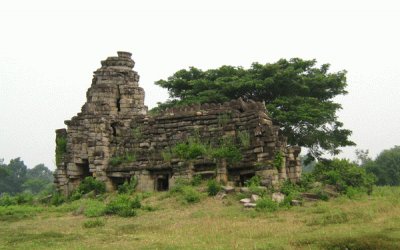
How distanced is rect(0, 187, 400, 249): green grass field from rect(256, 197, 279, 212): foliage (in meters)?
0.29

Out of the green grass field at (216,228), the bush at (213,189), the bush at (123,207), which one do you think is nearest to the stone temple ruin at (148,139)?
the bush at (213,189)

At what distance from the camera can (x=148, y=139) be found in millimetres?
20969

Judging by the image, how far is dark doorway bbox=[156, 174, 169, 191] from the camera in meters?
20.2

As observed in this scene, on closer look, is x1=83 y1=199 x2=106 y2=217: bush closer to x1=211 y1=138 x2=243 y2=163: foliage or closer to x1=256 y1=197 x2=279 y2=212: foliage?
x1=211 y1=138 x2=243 y2=163: foliage

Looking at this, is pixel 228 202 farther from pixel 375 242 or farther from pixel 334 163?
pixel 334 163

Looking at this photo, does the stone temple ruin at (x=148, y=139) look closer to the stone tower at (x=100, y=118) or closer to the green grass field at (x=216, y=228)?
the stone tower at (x=100, y=118)

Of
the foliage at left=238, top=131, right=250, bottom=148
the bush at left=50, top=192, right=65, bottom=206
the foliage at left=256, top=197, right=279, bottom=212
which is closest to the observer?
the foliage at left=256, top=197, right=279, bottom=212

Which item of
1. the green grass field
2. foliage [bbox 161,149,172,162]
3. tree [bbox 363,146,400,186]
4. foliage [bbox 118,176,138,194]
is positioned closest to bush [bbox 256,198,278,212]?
the green grass field

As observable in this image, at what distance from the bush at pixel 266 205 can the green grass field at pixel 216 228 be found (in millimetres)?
287

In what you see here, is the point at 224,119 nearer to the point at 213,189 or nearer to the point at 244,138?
the point at 244,138

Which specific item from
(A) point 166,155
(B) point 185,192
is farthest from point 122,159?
(B) point 185,192

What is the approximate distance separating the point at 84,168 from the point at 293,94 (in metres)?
13.4

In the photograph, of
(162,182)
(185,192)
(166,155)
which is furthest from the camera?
(162,182)

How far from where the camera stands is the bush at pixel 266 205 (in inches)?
564
